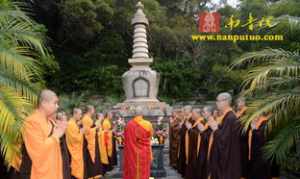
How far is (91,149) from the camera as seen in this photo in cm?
1000

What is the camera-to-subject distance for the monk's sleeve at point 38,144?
14.6 ft

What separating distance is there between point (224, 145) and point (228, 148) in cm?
7

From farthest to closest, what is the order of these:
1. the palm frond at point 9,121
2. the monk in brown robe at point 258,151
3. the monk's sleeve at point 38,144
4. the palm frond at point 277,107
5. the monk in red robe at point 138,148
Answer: the monk in red robe at point 138,148 → the monk in brown robe at point 258,151 → the palm frond at point 277,107 → the palm frond at point 9,121 → the monk's sleeve at point 38,144

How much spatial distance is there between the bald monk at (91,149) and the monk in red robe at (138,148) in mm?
1726

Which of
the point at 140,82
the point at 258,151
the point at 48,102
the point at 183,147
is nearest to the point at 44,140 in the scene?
the point at 48,102

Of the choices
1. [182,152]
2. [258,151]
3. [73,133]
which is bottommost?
[182,152]

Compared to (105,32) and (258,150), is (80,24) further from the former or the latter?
(258,150)

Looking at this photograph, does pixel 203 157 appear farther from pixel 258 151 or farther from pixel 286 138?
pixel 286 138

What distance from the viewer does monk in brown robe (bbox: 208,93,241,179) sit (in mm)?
6223

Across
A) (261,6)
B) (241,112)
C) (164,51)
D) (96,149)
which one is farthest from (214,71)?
(241,112)

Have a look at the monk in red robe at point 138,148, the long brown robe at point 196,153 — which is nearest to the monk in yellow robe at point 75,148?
the monk in red robe at point 138,148

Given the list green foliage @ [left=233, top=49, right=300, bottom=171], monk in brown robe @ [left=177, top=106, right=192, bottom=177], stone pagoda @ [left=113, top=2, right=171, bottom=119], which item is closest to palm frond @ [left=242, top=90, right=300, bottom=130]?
green foliage @ [left=233, top=49, right=300, bottom=171]

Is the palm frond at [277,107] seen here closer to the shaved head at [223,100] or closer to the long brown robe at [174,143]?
the shaved head at [223,100]

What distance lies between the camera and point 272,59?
7.39 m
